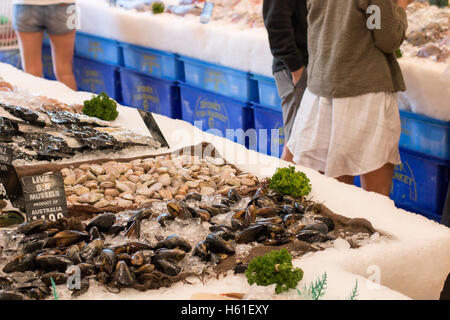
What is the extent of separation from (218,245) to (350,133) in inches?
54.0

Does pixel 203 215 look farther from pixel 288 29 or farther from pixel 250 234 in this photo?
pixel 288 29

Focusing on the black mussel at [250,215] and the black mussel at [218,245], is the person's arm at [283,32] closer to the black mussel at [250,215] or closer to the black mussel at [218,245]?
the black mussel at [250,215]

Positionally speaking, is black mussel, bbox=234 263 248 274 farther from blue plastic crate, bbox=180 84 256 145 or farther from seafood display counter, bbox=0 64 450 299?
blue plastic crate, bbox=180 84 256 145

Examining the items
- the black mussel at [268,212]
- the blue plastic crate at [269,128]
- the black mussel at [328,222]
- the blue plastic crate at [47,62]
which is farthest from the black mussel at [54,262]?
the blue plastic crate at [47,62]

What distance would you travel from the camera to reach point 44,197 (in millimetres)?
1661

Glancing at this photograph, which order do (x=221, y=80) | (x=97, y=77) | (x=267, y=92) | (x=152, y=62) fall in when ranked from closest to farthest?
(x=267, y=92)
(x=221, y=80)
(x=152, y=62)
(x=97, y=77)

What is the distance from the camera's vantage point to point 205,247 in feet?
4.93

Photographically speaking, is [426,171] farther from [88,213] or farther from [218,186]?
[88,213]

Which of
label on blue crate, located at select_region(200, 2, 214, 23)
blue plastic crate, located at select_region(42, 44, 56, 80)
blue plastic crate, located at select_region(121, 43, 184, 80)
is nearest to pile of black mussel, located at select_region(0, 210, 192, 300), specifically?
label on blue crate, located at select_region(200, 2, 214, 23)

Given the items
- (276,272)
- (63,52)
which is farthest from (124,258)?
A: (63,52)

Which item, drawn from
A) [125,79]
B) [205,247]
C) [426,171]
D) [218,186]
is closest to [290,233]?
[205,247]

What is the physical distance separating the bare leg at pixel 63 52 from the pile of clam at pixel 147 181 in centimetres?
281

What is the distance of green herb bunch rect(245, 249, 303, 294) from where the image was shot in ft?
4.32

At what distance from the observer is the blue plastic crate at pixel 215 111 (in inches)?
165
